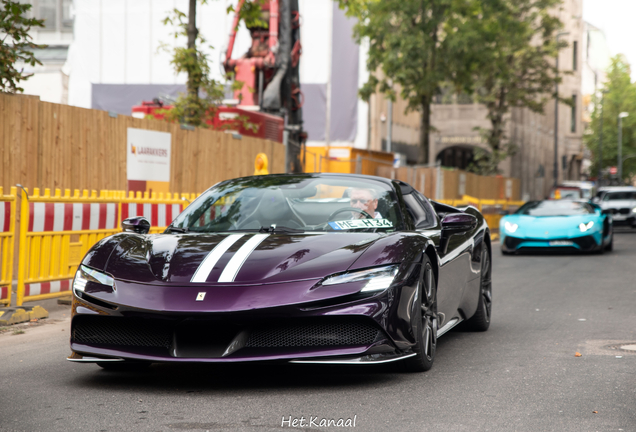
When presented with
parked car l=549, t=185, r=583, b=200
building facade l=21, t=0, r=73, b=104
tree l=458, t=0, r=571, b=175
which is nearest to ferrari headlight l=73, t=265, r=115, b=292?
tree l=458, t=0, r=571, b=175

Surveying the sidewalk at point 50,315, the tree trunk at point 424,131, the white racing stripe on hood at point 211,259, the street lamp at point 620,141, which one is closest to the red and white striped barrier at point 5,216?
the sidewalk at point 50,315

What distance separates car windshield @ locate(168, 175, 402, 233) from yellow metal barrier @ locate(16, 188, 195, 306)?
2746 millimetres

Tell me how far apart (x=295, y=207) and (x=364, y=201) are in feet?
1.49

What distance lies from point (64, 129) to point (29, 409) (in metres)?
8.30

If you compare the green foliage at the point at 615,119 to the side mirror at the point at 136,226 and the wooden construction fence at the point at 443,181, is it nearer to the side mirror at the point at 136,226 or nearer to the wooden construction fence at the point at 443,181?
the wooden construction fence at the point at 443,181

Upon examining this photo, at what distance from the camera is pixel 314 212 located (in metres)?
5.82

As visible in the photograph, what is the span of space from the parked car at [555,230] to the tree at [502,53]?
533 inches

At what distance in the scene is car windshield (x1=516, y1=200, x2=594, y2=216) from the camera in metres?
17.8

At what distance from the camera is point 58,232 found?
8.76 m

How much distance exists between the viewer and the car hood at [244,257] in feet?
15.3

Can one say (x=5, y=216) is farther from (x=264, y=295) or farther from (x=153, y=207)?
(x=264, y=295)

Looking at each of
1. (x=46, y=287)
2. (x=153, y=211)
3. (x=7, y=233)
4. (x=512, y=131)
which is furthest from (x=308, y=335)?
(x=512, y=131)

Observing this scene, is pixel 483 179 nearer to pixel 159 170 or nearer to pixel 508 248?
pixel 508 248

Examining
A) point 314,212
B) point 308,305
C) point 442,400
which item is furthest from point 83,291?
point 442,400
